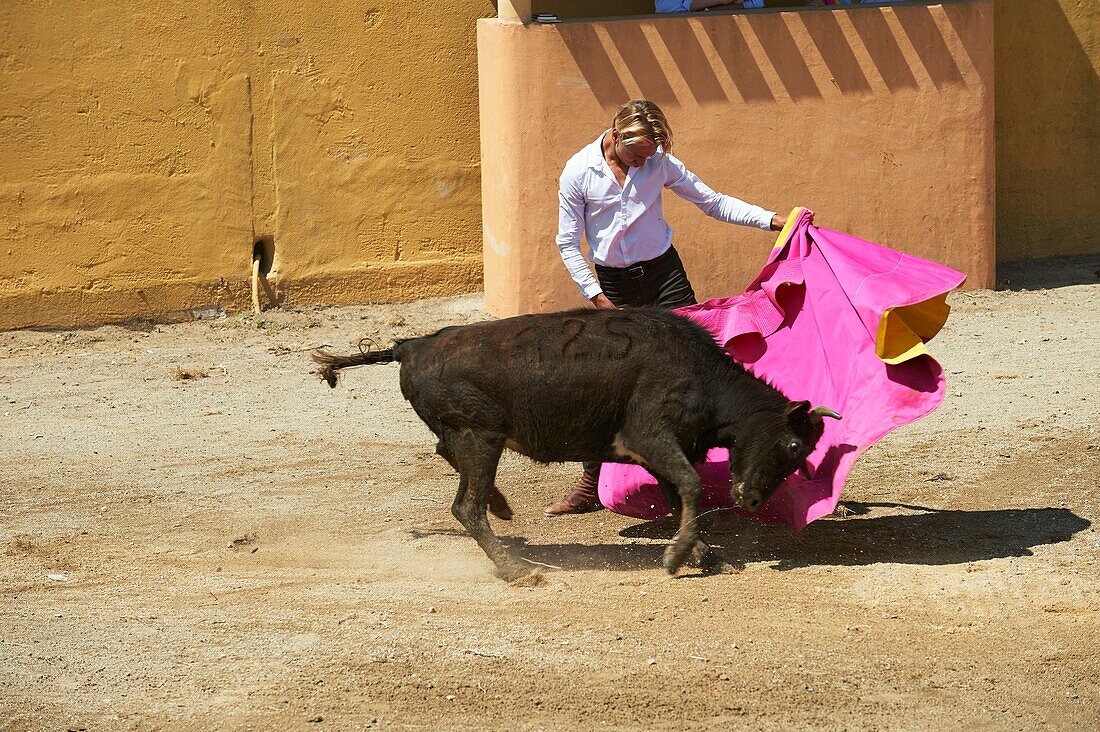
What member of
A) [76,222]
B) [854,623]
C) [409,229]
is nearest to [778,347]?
[854,623]

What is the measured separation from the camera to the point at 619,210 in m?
6.84

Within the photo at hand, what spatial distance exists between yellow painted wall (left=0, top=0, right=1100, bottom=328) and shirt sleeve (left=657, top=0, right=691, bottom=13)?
91 centimetres

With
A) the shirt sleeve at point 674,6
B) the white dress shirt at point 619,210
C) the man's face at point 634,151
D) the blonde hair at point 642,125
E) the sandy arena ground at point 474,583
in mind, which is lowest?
the sandy arena ground at point 474,583

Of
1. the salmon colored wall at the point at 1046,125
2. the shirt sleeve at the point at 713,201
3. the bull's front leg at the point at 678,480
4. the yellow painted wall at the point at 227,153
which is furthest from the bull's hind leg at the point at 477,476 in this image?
the salmon colored wall at the point at 1046,125

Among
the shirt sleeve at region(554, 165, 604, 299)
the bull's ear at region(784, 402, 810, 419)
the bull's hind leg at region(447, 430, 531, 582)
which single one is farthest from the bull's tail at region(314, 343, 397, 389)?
the bull's ear at region(784, 402, 810, 419)

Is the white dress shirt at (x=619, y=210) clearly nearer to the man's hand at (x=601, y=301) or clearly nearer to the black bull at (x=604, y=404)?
the man's hand at (x=601, y=301)

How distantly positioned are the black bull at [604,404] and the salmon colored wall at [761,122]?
447cm

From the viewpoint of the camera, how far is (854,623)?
5590 millimetres

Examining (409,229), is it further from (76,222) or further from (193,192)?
(76,222)

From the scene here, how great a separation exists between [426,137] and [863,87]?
11.4 ft

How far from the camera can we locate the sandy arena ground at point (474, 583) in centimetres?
500

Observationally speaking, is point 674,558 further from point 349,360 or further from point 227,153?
point 227,153

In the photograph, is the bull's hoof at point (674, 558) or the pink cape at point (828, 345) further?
the pink cape at point (828, 345)

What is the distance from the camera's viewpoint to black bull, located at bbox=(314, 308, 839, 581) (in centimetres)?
620
